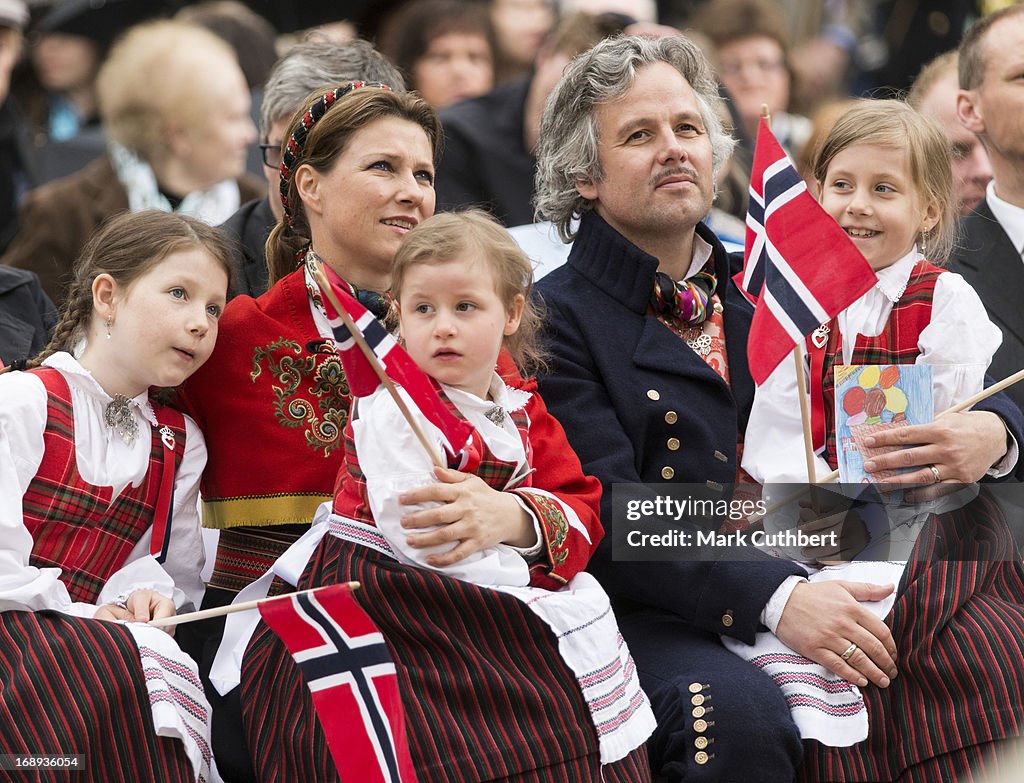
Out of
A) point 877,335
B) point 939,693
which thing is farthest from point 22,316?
point 939,693

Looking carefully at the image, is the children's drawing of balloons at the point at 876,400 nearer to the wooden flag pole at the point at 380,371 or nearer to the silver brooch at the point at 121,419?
the wooden flag pole at the point at 380,371

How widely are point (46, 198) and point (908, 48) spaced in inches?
195

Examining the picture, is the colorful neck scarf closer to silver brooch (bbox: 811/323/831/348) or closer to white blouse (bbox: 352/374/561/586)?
silver brooch (bbox: 811/323/831/348)

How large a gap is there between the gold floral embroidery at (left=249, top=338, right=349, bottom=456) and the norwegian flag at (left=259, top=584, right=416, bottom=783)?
2.38ft

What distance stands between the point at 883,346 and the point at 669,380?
529 millimetres

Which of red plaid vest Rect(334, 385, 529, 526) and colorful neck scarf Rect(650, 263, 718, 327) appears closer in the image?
red plaid vest Rect(334, 385, 529, 526)

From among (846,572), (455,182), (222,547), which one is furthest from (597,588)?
(455,182)

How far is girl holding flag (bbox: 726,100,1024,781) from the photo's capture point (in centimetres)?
366

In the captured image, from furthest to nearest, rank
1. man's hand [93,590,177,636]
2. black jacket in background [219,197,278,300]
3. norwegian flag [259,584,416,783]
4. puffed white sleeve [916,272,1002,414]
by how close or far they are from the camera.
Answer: black jacket in background [219,197,278,300], puffed white sleeve [916,272,1002,414], man's hand [93,590,177,636], norwegian flag [259,584,416,783]

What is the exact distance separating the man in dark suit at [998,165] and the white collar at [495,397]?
62.1 inches

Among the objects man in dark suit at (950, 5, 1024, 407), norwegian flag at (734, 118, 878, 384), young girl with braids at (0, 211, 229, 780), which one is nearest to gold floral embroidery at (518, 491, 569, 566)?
norwegian flag at (734, 118, 878, 384)

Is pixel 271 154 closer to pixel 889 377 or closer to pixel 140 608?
pixel 140 608

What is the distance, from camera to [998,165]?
512cm

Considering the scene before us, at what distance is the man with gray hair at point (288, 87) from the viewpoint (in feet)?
16.2
